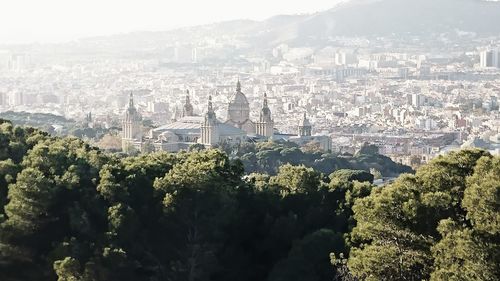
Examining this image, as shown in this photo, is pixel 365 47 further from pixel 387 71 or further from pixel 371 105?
pixel 371 105

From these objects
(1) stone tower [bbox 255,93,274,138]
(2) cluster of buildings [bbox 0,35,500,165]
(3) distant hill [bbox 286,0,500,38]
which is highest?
(3) distant hill [bbox 286,0,500,38]

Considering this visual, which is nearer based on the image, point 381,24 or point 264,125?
point 264,125

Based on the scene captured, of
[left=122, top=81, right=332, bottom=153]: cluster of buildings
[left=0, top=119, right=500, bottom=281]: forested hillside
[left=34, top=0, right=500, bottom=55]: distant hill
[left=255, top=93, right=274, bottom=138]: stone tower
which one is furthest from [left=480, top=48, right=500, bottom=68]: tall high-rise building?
[left=0, top=119, right=500, bottom=281]: forested hillside

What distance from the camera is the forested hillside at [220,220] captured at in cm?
1098

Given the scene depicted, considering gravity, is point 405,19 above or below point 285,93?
above

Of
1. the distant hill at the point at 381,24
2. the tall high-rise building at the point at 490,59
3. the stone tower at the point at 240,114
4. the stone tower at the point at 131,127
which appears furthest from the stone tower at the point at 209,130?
the distant hill at the point at 381,24

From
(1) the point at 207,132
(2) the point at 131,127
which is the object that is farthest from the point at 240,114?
(1) the point at 207,132

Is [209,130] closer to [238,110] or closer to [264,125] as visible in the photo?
[264,125]

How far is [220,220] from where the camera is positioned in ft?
42.1

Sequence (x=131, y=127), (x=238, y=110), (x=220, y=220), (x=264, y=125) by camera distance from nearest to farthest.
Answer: (x=220, y=220) < (x=131, y=127) < (x=264, y=125) < (x=238, y=110)

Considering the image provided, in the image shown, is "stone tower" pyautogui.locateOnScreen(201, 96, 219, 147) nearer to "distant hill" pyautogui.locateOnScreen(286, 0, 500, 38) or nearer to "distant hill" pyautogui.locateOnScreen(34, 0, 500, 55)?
"distant hill" pyautogui.locateOnScreen(34, 0, 500, 55)

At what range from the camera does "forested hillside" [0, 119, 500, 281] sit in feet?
36.0

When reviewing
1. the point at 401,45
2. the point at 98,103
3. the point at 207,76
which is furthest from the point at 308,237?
the point at 401,45

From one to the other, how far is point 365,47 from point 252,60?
1889 centimetres
